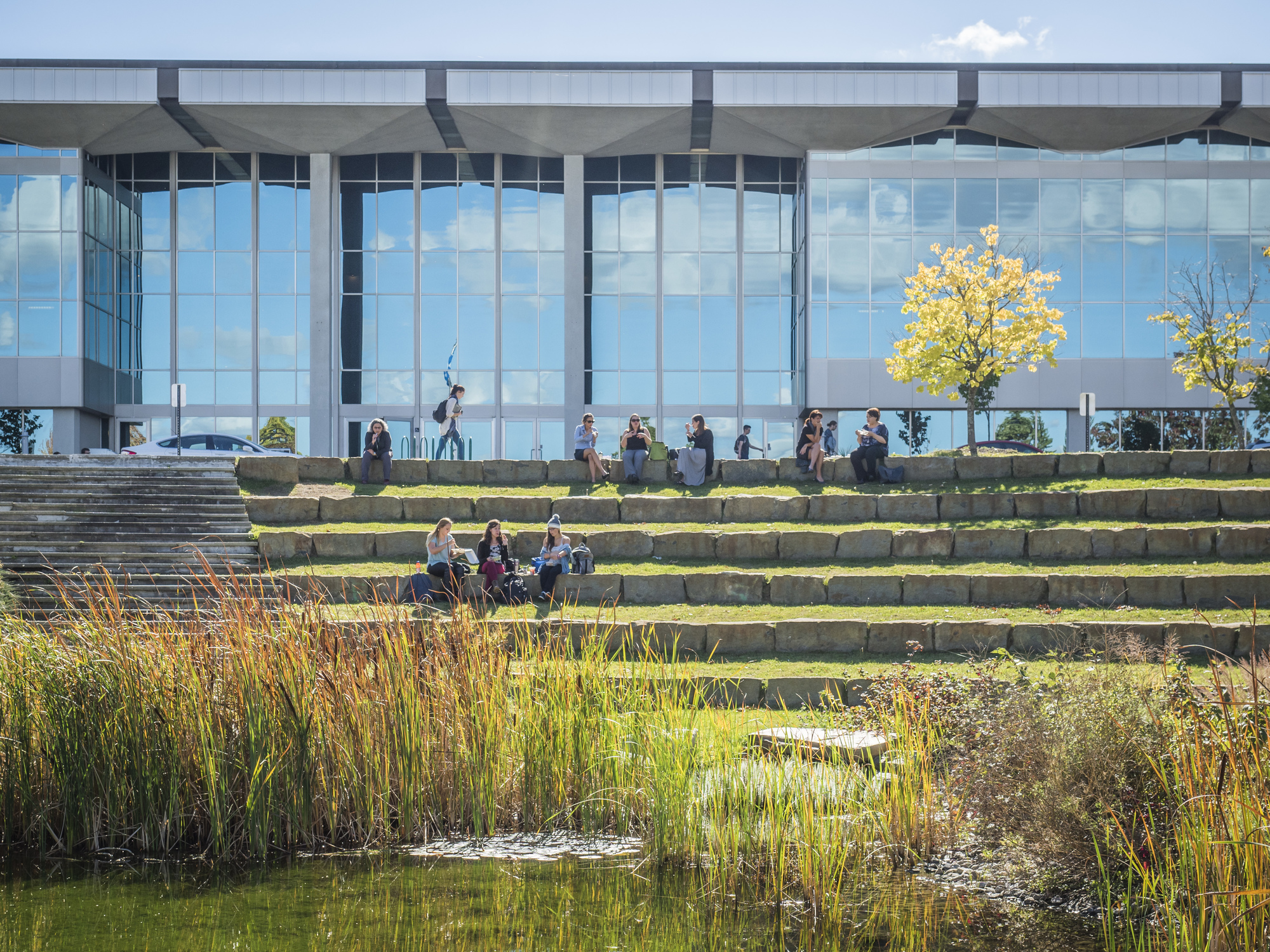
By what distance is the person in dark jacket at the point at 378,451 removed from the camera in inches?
664

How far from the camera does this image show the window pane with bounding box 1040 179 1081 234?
101 feet

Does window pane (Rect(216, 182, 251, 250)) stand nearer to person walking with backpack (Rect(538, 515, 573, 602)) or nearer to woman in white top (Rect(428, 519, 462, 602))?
woman in white top (Rect(428, 519, 462, 602))

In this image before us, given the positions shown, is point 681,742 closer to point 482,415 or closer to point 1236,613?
point 1236,613

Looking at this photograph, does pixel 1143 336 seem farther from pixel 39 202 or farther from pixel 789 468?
pixel 39 202

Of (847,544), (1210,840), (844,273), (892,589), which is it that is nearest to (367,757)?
(1210,840)

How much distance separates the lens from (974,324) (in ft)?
75.8

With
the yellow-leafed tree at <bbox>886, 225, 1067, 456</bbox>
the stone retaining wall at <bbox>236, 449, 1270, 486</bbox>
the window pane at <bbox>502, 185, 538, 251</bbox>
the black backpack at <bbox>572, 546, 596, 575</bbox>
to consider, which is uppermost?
the window pane at <bbox>502, 185, 538, 251</bbox>

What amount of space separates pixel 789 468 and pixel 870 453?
1.29 metres

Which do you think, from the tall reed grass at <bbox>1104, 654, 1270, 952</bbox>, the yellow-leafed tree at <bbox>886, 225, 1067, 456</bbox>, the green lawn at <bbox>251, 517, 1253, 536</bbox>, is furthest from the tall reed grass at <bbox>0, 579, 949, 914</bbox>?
the yellow-leafed tree at <bbox>886, 225, 1067, 456</bbox>

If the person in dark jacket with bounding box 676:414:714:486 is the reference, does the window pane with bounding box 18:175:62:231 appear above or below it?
above

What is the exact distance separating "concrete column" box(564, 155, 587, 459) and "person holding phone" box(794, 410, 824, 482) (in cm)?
1582

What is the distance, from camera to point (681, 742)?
17.7 feet

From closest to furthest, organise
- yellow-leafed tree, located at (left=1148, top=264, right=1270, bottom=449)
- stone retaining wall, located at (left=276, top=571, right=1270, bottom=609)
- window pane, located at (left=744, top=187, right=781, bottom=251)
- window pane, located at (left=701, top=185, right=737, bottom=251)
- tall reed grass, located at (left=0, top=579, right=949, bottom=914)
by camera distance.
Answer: tall reed grass, located at (left=0, top=579, right=949, bottom=914) < stone retaining wall, located at (left=276, top=571, right=1270, bottom=609) < yellow-leafed tree, located at (left=1148, top=264, right=1270, bottom=449) < window pane, located at (left=701, top=185, right=737, bottom=251) < window pane, located at (left=744, top=187, right=781, bottom=251)

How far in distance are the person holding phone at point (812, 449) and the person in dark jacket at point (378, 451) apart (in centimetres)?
632
